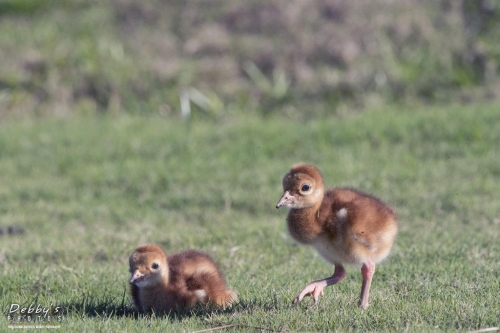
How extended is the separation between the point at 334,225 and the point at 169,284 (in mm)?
1307

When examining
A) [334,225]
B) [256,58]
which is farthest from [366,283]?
[256,58]

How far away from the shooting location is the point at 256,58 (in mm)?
16406

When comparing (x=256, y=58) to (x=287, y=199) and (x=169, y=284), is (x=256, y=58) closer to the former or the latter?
(x=169, y=284)

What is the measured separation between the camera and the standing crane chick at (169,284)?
612cm

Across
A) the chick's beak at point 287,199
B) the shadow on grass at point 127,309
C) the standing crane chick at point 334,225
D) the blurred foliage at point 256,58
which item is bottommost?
the shadow on grass at point 127,309

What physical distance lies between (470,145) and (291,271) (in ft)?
18.7

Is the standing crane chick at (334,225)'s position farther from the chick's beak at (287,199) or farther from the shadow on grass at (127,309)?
the shadow on grass at (127,309)

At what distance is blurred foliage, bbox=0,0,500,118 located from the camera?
1518 centimetres

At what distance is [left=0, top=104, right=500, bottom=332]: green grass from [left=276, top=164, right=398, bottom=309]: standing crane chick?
30cm

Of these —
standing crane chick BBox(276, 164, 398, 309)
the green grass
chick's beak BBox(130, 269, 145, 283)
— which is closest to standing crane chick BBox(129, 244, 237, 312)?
chick's beak BBox(130, 269, 145, 283)

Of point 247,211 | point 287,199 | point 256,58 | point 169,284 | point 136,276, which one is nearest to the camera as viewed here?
point 287,199

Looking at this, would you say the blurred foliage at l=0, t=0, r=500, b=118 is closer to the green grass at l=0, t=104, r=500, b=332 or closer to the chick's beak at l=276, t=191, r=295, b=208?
the green grass at l=0, t=104, r=500, b=332

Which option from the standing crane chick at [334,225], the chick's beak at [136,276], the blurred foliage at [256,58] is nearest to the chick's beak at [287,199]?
the standing crane chick at [334,225]

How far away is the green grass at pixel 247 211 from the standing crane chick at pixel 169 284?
20 centimetres
